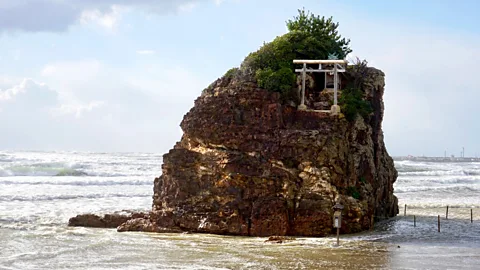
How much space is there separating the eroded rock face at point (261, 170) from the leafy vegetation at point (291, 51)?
725 mm

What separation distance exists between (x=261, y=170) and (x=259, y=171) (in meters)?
0.09

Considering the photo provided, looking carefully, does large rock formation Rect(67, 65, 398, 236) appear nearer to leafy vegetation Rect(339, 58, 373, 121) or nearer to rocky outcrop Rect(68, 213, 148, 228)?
leafy vegetation Rect(339, 58, 373, 121)

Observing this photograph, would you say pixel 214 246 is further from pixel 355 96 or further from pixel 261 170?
pixel 355 96

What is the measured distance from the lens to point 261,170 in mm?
22578

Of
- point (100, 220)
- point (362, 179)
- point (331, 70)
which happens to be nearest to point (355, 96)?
point (331, 70)

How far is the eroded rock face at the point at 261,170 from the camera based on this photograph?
22.0 meters

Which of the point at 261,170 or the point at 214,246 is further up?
the point at 261,170

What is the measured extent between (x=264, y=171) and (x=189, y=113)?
4372 mm

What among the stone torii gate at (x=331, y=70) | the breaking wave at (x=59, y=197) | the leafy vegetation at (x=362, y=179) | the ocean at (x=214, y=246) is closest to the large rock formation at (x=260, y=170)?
the leafy vegetation at (x=362, y=179)

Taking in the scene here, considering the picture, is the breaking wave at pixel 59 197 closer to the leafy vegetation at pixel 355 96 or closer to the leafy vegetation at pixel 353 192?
the leafy vegetation at pixel 355 96

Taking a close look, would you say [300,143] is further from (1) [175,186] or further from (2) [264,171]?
(1) [175,186]

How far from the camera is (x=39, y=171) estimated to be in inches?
2264

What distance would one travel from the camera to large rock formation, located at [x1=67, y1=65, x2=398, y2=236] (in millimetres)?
22016

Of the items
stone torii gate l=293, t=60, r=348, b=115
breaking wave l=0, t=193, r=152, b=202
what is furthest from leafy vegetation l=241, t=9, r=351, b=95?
breaking wave l=0, t=193, r=152, b=202
